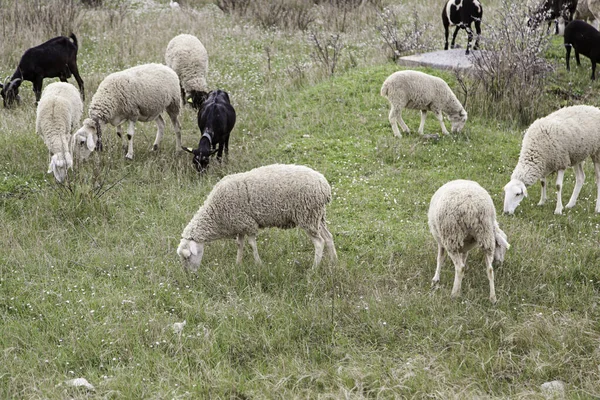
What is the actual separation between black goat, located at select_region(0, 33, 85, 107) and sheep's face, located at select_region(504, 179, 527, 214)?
7502 mm

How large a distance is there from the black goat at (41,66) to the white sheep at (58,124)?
184 cm

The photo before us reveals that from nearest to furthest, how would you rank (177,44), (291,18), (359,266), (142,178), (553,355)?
1. (553,355)
2. (359,266)
3. (142,178)
4. (177,44)
5. (291,18)

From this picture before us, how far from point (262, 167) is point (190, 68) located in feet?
16.4

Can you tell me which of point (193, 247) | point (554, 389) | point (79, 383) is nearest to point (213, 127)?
point (193, 247)

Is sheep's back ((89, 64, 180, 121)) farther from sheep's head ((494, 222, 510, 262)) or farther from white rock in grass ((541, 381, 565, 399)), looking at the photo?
white rock in grass ((541, 381, 565, 399))

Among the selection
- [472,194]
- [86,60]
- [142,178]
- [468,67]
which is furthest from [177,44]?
[472,194]

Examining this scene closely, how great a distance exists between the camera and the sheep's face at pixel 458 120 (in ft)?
31.6

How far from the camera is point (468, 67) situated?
38.2 ft

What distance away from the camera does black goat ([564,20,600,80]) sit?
11.5 m

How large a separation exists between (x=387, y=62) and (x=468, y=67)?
5.42 feet

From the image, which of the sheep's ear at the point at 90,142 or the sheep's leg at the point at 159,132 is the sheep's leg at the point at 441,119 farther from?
the sheep's ear at the point at 90,142

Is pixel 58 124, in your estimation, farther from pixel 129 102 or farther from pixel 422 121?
pixel 422 121

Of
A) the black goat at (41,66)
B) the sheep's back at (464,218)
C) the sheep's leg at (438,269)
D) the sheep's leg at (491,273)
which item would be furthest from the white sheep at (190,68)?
the sheep's leg at (491,273)

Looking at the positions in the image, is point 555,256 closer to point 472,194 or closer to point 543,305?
point 543,305
